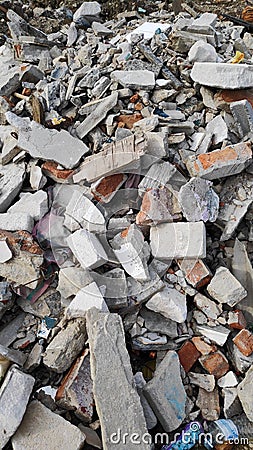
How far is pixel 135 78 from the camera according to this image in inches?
186

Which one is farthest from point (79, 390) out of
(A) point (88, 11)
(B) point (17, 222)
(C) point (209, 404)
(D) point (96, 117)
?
(A) point (88, 11)

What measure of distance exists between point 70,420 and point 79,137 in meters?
2.57

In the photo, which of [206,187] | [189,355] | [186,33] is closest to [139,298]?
[189,355]

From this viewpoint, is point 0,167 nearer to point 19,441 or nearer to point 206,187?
point 206,187

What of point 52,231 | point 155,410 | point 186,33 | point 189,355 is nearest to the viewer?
point 155,410

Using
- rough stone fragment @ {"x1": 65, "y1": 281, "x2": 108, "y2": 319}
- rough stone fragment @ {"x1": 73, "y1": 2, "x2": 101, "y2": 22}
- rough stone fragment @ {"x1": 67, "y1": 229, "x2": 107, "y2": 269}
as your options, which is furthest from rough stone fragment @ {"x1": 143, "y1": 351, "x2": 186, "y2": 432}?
rough stone fragment @ {"x1": 73, "y1": 2, "x2": 101, "y2": 22}

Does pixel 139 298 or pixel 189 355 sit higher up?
pixel 139 298

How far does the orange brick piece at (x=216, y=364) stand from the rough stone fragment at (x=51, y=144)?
6.84 ft

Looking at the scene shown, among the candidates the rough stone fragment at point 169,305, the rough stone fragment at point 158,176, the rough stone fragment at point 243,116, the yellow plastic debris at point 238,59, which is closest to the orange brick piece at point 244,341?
the rough stone fragment at point 169,305

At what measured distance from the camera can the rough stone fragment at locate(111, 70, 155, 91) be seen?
4.68m

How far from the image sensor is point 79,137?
4512 millimetres

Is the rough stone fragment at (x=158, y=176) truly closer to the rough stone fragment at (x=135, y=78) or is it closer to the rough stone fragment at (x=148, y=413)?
the rough stone fragment at (x=135, y=78)

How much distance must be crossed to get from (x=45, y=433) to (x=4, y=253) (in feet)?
4.79

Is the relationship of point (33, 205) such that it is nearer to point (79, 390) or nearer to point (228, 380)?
point (79, 390)
